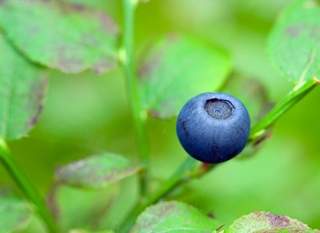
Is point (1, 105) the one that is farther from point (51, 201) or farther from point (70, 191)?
point (70, 191)

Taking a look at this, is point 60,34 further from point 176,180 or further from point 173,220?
point 173,220

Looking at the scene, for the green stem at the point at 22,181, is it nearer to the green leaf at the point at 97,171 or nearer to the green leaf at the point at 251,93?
the green leaf at the point at 97,171

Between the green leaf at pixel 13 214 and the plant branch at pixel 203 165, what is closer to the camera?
the plant branch at pixel 203 165

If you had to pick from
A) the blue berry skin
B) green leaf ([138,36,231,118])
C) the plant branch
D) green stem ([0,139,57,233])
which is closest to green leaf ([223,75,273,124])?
green leaf ([138,36,231,118])

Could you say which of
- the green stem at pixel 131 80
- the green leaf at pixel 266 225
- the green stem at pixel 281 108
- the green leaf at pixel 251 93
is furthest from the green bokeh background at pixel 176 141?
the green leaf at pixel 266 225

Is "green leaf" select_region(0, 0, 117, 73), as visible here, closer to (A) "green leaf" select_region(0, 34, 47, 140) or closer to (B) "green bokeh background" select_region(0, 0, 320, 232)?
(A) "green leaf" select_region(0, 34, 47, 140)

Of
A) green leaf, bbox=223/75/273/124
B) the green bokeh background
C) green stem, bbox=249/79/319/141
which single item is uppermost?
green stem, bbox=249/79/319/141
